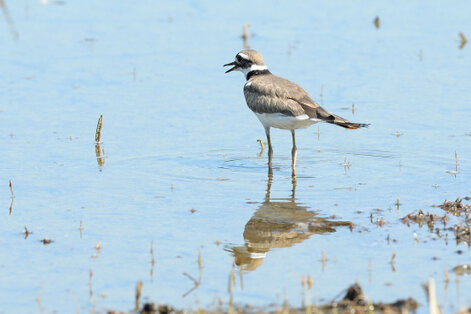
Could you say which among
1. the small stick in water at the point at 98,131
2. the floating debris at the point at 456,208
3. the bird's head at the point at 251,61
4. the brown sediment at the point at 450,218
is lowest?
the brown sediment at the point at 450,218

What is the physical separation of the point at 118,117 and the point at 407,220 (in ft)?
20.0

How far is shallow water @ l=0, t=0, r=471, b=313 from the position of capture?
7.33m

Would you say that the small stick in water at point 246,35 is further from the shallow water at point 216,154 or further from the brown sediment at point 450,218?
the brown sediment at point 450,218

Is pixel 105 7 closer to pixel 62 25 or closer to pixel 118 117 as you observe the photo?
pixel 62 25

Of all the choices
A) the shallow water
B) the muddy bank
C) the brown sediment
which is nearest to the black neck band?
the shallow water

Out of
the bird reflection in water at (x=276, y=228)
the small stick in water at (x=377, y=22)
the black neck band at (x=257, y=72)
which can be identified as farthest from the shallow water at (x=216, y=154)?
the black neck band at (x=257, y=72)

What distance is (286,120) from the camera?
11.0m

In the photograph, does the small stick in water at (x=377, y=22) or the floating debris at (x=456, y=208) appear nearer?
the floating debris at (x=456, y=208)

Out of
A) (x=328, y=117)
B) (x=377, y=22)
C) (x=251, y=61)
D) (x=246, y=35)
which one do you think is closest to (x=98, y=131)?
(x=251, y=61)

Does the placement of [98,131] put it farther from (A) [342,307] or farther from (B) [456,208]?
(A) [342,307]

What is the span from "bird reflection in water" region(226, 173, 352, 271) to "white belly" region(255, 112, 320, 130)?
147cm

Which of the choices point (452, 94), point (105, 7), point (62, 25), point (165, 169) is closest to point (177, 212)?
point (165, 169)

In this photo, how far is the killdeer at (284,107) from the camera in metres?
10.7

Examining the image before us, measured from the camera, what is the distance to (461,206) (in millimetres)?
8875
